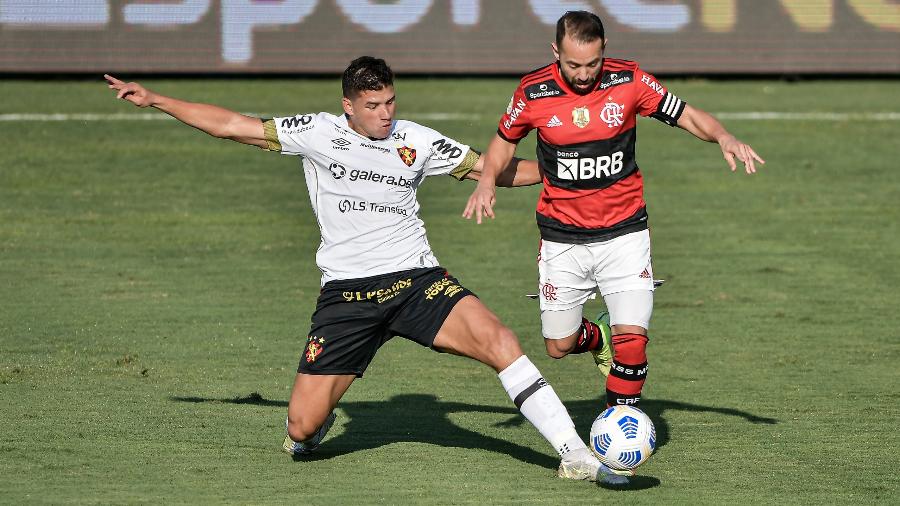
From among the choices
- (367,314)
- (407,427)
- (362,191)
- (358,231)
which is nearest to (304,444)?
(367,314)

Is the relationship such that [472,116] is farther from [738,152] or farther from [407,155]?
[738,152]

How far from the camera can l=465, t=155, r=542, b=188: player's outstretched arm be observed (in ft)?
29.1

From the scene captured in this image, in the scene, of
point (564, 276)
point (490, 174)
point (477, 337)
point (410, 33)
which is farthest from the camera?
point (410, 33)

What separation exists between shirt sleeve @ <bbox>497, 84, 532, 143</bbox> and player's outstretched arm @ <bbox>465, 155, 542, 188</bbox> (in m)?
0.23

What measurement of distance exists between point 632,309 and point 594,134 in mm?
1111

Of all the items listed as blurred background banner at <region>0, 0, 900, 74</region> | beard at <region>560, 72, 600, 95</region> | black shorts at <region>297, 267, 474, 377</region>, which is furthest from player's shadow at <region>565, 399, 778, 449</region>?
blurred background banner at <region>0, 0, 900, 74</region>

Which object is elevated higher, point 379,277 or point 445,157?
point 445,157

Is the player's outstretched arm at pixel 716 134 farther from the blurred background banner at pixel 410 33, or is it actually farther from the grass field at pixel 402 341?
the blurred background banner at pixel 410 33

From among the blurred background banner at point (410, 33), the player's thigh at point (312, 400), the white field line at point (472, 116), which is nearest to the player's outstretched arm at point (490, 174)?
the player's thigh at point (312, 400)

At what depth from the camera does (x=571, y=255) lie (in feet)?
29.1

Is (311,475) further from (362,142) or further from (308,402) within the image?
(362,142)

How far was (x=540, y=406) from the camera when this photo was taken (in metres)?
7.98

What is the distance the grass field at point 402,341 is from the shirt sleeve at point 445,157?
5.85 ft

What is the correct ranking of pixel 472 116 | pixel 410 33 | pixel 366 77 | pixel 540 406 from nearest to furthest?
pixel 540 406 → pixel 366 77 → pixel 472 116 → pixel 410 33
